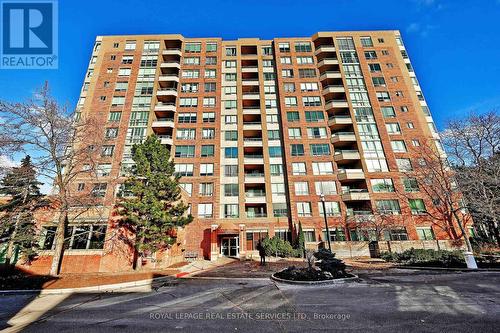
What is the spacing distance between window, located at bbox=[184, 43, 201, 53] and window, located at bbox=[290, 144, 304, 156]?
28.6 metres

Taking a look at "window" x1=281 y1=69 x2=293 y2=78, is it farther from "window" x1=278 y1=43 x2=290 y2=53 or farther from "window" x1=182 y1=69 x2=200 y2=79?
"window" x1=182 y1=69 x2=200 y2=79

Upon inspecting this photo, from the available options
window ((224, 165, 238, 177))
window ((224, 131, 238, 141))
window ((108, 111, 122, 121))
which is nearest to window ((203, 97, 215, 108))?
window ((224, 131, 238, 141))

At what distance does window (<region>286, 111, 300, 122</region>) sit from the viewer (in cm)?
4000

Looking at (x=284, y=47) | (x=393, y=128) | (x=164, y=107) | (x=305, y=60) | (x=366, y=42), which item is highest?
(x=284, y=47)

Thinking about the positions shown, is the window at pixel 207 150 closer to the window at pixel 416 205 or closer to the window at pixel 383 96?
the window at pixel 416 205

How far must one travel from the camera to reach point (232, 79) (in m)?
44.9

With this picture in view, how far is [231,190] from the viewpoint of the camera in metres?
35.3

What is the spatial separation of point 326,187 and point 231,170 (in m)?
14.8

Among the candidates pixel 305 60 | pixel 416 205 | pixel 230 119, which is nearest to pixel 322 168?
pixel 416 205

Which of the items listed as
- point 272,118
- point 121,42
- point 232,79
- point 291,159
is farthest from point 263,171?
point 121,42

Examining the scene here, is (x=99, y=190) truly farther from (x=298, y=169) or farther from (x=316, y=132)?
(x=316, y=132)

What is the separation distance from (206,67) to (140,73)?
12194 mm

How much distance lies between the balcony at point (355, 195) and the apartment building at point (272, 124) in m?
0.15

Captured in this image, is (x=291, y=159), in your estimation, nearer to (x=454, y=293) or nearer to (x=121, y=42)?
(x=454, y=293)
